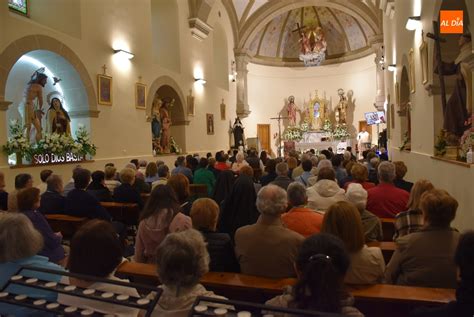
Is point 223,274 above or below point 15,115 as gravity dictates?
below

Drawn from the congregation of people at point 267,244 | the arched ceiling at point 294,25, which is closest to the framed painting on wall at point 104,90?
the congregation of people at point 267,244

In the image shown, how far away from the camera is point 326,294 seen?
1.47m

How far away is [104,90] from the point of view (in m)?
9.91

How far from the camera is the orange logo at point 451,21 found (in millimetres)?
5445

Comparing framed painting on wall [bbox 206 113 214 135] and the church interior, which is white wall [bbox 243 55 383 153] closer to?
the church interior

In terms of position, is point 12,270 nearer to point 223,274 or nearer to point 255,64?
point 223,274

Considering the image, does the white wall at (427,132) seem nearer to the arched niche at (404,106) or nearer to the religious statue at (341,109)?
the arched niche at (404,106)

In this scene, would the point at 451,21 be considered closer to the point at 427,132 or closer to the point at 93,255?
the point at 427,132

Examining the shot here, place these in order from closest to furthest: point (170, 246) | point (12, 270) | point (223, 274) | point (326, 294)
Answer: point (326, 294), point (170, 246), point (12, 270), point (223, 274)


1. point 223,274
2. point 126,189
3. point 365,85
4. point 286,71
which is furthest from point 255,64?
point 223,274

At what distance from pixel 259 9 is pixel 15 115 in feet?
46.2

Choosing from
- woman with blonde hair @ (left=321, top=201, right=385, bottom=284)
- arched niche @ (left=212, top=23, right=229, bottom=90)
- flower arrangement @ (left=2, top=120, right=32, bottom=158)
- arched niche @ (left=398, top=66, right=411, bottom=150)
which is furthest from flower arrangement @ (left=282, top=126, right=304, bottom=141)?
woman with blonde hair @ (left=321, top=201, right=385, bottom=284)

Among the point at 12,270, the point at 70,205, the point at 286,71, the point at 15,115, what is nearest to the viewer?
the point at 12,270

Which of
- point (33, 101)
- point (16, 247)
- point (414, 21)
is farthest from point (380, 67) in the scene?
point (16, 247)
